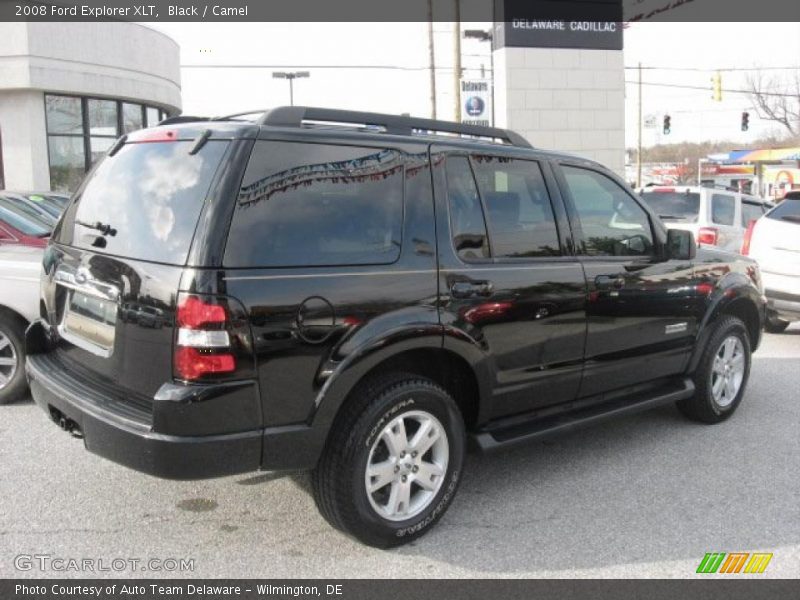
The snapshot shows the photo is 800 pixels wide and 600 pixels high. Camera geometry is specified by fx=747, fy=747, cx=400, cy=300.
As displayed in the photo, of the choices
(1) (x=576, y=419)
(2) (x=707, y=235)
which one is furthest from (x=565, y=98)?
(1) (x=576, y=419)

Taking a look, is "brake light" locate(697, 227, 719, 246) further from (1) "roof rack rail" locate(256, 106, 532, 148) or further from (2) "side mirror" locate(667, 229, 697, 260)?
(1) "roof rack rail" locate(256, 106, 532, 148)

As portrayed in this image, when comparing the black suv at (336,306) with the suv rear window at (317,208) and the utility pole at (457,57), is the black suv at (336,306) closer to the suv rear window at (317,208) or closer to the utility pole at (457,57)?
the suv rear window at (317,208)

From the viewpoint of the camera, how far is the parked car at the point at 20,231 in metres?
6.55

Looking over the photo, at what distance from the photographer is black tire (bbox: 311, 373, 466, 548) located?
3.28m

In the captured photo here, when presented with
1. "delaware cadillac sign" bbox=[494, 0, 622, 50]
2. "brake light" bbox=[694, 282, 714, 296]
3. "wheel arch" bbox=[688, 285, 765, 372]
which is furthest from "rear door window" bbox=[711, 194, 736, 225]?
"delaware cadillac sign" bbox=[494, 0, 622, 50]

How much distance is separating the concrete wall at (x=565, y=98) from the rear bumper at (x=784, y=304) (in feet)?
37.9

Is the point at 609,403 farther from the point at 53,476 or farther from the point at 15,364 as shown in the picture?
the point at 15,364

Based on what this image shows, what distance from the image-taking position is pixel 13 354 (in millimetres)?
5371

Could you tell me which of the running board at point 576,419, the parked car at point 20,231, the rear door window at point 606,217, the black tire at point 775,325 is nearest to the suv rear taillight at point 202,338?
the running board at point 576,419

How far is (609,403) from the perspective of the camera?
14.9 ft

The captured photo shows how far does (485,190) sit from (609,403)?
1582mm

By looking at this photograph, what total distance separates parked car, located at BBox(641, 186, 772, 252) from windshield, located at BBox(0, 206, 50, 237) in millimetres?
7837

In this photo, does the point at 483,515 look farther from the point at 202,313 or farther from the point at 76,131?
the point at 76,131
